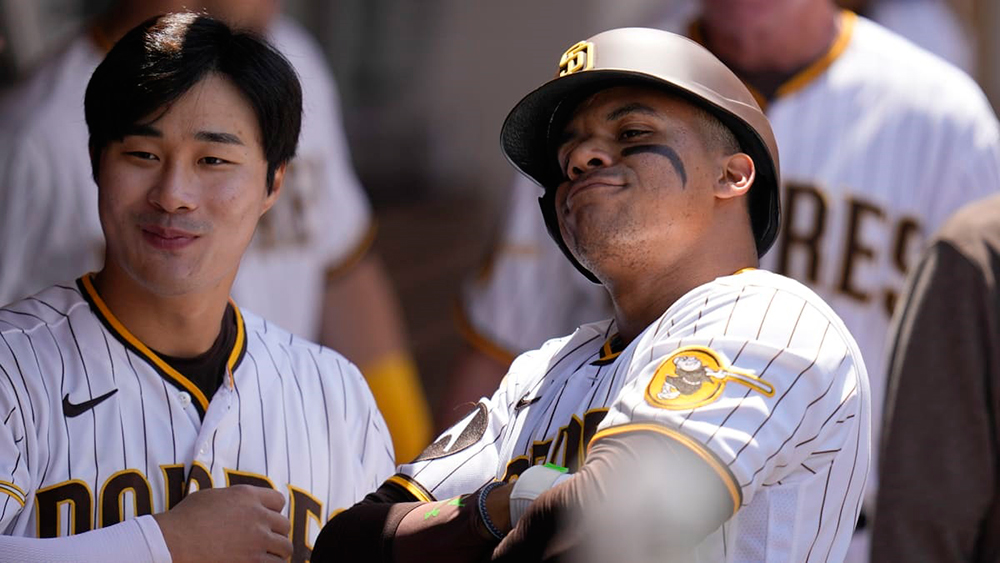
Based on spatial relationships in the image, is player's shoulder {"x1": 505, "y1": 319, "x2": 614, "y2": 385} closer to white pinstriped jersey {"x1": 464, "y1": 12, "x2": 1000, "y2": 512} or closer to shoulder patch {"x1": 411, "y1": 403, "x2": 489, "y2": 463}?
shoulder patch {"x1": 411, "y1": 403, "x2": 489, "y2": 463}

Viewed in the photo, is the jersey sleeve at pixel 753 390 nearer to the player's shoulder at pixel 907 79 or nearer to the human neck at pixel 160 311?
the human neck at pixel 160 311

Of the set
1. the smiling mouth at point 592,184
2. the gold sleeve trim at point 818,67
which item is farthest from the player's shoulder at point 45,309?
the gold sleeve trim at point 818,67

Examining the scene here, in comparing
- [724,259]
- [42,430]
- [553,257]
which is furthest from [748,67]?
[42,430]

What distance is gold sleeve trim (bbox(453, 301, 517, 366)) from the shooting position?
3867 millimetres

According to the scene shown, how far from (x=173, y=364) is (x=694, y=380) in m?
0.97

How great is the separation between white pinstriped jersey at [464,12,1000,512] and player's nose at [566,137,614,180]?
64.1 inches

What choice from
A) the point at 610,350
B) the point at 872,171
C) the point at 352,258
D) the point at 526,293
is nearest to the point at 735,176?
the point at 610,350

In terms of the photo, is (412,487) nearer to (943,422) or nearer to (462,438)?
(462,438)

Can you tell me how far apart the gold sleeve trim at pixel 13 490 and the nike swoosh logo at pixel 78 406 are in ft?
0.52

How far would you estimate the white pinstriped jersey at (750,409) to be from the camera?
171 centimetres

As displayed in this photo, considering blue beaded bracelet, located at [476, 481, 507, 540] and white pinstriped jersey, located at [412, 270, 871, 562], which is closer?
white pinstriped jersey, located at [412, 270, 871, 562]

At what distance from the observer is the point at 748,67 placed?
3742mm

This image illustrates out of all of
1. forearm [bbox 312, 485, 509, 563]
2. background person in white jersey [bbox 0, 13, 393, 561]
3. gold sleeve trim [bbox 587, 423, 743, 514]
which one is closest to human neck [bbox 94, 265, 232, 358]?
background person in white jersey [bbox 0, 13, 393, 561]

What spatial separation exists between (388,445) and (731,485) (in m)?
1.00
